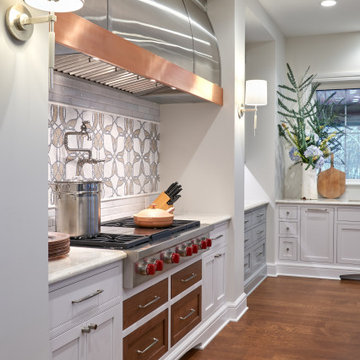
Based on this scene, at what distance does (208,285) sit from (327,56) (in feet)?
12.0

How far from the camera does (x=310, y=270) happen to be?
5.70 m

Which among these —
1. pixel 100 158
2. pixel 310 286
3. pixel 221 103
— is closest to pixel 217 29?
pixel 221 103

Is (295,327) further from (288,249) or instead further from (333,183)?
(333,183)

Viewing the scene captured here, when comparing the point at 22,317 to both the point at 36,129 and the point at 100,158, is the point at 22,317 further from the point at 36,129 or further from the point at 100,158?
the point at 100,158

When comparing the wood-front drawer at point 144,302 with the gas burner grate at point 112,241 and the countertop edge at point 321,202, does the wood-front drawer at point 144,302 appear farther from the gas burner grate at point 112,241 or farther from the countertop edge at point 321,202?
the countertop edge at point 321,202

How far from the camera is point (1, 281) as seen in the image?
5.19 ft

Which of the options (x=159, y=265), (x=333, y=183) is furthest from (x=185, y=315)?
(x=333, y=183)

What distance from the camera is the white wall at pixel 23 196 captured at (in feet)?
5.25

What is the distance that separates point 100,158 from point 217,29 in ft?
4.96

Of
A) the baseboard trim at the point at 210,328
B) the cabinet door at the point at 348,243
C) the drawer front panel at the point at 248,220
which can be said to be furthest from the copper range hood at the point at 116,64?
the cabinet door at the point at 348,243

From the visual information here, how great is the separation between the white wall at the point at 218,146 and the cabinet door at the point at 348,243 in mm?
1772

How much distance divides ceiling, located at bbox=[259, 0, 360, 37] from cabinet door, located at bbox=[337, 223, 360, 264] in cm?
219

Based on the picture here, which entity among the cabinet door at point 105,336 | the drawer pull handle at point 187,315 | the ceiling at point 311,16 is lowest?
the drawer pull handle at point 187,315

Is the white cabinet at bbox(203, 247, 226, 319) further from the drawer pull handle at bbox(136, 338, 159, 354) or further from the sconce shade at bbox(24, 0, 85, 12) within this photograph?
the sconce shade at bbox(24, 0, 85, 12)
